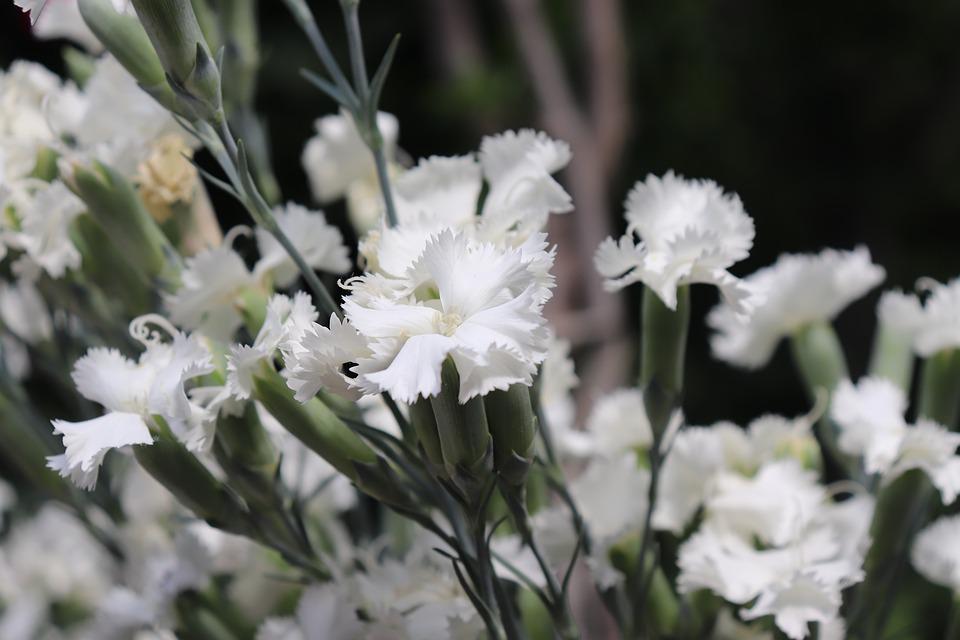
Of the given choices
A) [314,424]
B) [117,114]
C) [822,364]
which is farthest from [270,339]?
[822,364]

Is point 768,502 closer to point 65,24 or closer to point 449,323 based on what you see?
point 449,323

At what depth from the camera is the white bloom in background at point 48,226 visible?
355 millimetres

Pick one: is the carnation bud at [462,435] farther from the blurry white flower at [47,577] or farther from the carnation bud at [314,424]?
the blurry white flower at [47,577]

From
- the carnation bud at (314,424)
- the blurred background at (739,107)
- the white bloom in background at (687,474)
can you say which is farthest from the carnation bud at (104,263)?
the blurred background at (739,107)

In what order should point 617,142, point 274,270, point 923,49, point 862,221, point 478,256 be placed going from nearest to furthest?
point 478,256
point 274,270
point 617,142
point 923,49
point 862,221

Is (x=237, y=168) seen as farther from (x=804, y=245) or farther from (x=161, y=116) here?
(x=804, y=245)

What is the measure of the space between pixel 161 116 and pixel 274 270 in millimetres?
75

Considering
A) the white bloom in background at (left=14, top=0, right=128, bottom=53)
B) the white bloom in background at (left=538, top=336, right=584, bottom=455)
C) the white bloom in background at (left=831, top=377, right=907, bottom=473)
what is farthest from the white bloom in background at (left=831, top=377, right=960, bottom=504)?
the white bloom in background at (left=14, top=0, right=128, bottom=53)

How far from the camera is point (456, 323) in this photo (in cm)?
26

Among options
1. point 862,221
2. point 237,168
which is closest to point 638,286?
point 862,221

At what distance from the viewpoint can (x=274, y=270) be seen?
14.3 inches

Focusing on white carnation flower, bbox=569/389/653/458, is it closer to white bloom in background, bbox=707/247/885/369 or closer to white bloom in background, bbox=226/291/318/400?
white bloom in background, bbox=707/247/885/369

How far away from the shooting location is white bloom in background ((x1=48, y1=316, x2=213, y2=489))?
283 mm

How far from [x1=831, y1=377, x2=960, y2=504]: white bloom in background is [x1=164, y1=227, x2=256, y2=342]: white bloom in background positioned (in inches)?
8.7
